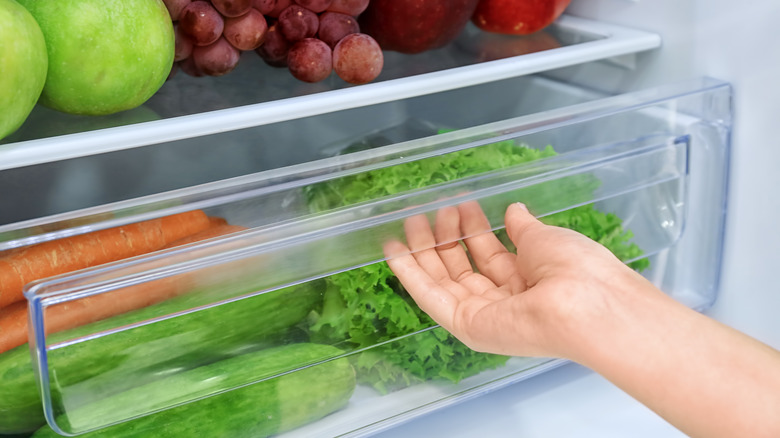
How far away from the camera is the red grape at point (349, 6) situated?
98cm

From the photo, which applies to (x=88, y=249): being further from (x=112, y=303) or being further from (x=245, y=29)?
(x=245, y=29)

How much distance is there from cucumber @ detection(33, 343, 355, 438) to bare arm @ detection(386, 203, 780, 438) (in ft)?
0.50

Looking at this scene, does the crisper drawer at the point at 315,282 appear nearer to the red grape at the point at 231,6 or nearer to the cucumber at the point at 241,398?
the cucumber at the point at 241,398

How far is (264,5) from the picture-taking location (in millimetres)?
959

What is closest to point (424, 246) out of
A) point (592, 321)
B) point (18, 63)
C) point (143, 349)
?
point (592, 321)

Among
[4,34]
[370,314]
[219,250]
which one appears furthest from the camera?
[370,314]

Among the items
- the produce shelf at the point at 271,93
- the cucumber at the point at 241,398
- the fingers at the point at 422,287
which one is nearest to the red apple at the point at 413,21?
the produce shelf at the point at 271,93

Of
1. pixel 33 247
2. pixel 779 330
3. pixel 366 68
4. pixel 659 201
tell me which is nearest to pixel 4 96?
pixel 33 247

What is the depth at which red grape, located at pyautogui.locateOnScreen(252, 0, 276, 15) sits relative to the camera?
0.95m

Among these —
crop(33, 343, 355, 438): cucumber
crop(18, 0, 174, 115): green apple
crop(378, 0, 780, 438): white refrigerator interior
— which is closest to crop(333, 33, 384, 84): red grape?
crop(18, 0, 174, 115): green apple

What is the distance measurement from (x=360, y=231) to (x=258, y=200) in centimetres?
12

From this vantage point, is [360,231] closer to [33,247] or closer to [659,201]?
[33,247]

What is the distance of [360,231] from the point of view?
32.3 inches

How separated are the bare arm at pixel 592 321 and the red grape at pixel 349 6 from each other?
0.32 meters
